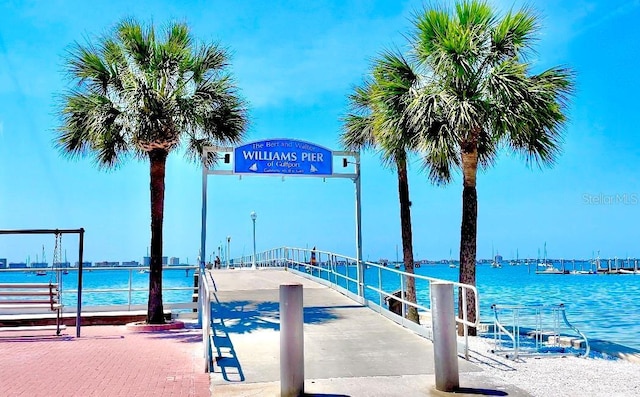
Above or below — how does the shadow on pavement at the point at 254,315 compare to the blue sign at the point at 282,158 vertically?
below

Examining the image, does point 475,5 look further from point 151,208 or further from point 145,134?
point 151,208

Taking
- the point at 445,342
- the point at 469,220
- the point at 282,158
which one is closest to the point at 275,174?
the point at 282,158

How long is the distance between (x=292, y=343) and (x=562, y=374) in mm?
4360

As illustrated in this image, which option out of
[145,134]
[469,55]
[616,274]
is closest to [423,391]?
[469,55]

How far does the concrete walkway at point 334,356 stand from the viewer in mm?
7242

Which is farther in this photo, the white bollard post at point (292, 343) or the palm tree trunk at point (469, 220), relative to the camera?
the palm tree trunk at point (469, 220)

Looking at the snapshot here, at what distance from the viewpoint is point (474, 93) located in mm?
12898

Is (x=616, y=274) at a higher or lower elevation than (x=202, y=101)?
lower

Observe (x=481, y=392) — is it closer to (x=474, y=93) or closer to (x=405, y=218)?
(x=474, y=93)

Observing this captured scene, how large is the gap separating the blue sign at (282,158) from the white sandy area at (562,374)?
23.2 feet

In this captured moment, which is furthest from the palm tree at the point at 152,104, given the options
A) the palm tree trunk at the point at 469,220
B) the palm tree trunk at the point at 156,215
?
the palm tree trunk at the point at 469,220

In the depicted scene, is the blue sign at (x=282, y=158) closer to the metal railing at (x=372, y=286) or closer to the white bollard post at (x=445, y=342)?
the metal railing at (x=372, y=286)

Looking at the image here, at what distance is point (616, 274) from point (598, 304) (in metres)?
94.9

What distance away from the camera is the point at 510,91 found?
12.3 m
